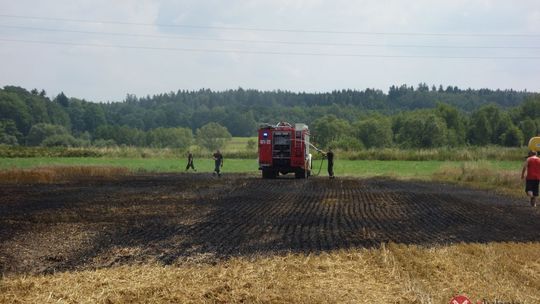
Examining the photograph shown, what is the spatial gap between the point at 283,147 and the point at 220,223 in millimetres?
20420

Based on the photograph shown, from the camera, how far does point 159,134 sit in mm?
117500

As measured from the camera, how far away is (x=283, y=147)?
35.3 m

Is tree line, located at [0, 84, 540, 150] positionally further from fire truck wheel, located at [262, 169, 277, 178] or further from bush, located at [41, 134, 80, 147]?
fire truck wheel, located at [262, 169, 277, 178]

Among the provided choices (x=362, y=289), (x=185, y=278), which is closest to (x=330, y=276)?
Result: (x=362, y=289)

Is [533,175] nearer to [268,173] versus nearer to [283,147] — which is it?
[283,147]

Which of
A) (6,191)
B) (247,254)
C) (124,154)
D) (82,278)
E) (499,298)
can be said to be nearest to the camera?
(499,298)

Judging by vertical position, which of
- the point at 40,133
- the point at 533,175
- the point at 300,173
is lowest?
the point at 300,173

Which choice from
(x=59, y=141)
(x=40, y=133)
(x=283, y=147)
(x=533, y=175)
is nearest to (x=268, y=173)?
(x=283, y=147)

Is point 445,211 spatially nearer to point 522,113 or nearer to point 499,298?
point 499,298

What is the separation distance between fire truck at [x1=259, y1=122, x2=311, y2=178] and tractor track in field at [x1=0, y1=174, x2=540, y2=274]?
10183 mm

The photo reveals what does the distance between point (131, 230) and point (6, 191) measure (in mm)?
12631

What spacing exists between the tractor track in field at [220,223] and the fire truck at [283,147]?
10.2m

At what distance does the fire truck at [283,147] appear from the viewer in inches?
1378

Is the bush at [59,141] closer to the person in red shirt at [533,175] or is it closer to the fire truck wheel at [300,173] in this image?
the fire truck wheel at [300,173]
